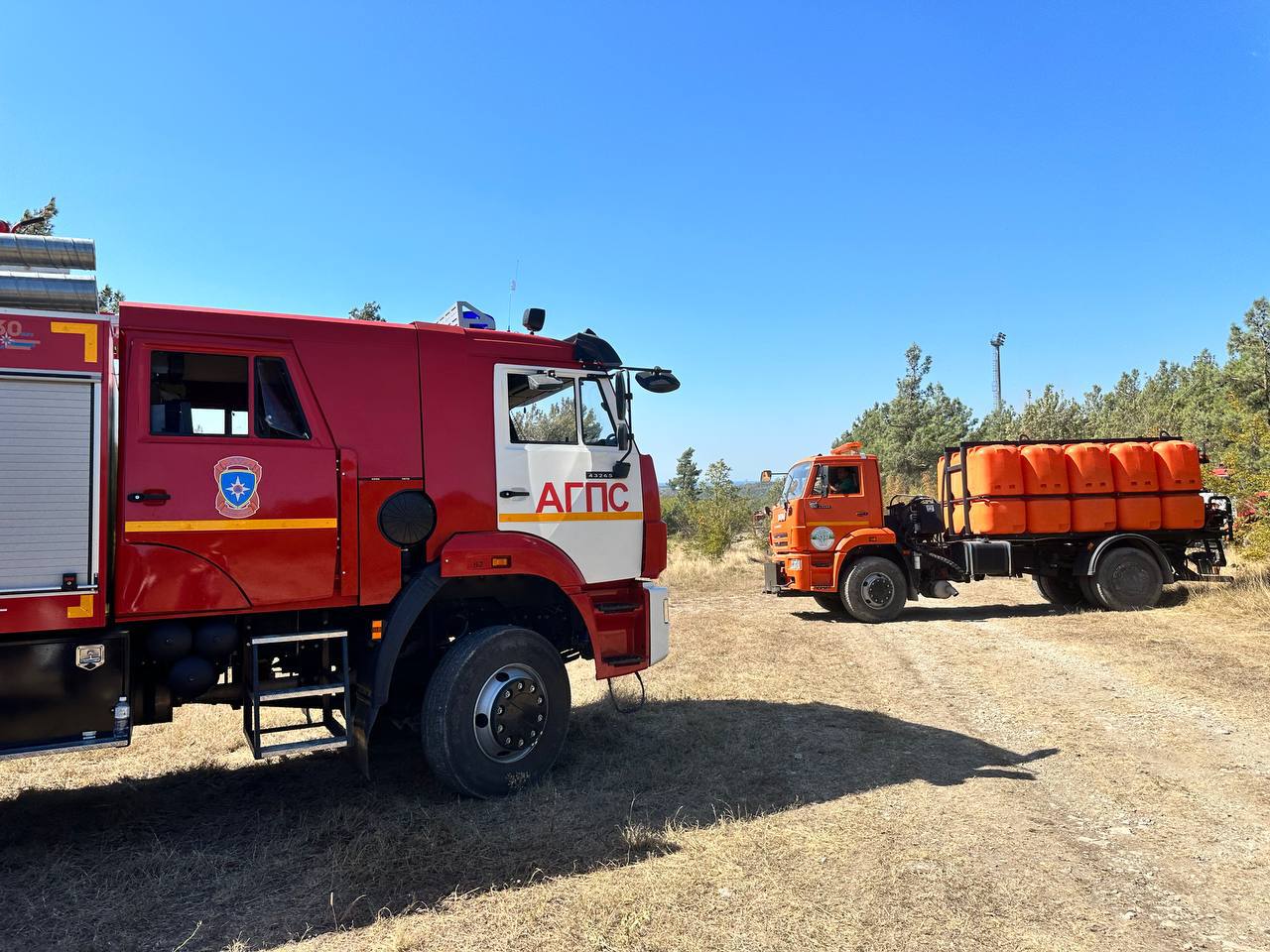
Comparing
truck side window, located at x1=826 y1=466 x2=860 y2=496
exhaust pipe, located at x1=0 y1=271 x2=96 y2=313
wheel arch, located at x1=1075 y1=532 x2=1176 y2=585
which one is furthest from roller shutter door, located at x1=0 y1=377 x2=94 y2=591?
wheel arch, located at x1=1075 y1=532 x2=1176 y2=585

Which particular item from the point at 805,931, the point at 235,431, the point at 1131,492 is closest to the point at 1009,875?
the point at 805,931

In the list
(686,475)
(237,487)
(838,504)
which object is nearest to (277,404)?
(237,487)

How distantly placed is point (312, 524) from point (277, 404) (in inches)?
30.3

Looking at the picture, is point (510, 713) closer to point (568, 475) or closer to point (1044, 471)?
point (568, 475)

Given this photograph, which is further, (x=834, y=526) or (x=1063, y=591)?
(x=1063, y=591)

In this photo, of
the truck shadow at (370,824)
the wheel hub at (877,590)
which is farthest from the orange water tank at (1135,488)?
the truck shadow at (370,824)

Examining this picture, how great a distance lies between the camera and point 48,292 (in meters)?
4.23

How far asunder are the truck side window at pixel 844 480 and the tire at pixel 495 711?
28.9ft

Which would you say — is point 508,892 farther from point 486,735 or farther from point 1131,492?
point 1131,492

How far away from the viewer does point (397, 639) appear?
4758 millimetres

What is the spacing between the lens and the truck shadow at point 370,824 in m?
3.66

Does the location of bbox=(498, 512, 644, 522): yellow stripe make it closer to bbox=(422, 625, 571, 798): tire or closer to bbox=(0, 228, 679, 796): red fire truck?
bbox=(0, 228, 679, 796): red fire truck

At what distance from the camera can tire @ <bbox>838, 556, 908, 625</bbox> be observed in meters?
13.1

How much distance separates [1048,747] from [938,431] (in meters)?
40.3
